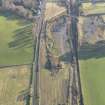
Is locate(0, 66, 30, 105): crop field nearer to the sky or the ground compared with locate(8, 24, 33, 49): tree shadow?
nearer to the ground

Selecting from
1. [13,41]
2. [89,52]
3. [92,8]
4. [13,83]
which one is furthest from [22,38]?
[92,8]

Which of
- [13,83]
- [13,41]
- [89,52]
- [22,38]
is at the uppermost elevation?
[22,38]

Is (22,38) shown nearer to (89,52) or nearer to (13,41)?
(13,41)

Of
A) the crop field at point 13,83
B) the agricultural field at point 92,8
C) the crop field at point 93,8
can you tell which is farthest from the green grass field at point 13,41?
the crop field at point 93,8

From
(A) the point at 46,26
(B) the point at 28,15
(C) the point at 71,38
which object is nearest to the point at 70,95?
(C) the point at 71,38

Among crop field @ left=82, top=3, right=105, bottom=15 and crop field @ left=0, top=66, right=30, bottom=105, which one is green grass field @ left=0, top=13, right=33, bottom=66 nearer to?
crop field @ left=0, top=66, right=30, bottom=105

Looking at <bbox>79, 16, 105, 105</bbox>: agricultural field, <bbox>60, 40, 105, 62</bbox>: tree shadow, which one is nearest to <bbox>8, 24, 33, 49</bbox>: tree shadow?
<bbox>60, 40, 105, 62</bbox>: tree shadow

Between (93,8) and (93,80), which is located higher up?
(93,8)
